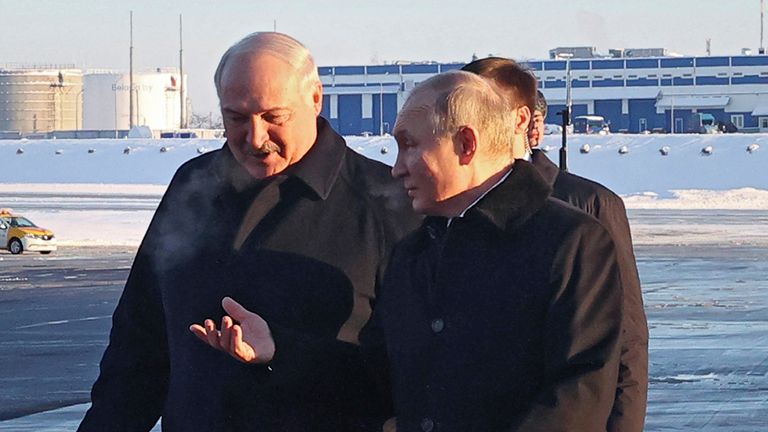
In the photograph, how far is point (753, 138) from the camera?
6538cm

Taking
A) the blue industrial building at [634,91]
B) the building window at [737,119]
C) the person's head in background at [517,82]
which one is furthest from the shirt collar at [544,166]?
the building window at [737,119]

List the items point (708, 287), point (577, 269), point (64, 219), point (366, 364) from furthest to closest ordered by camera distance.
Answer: point (64, 219) < point (708, 287) < point (366, 364) < point (577, 269)

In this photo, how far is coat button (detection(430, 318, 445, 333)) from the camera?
3018 millimetres

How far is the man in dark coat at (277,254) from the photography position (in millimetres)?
3375

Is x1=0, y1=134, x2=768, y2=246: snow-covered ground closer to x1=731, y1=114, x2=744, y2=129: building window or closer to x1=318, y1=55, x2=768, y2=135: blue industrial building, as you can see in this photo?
x1=318, y1=55, x2=768, y2=135: blue industrial building

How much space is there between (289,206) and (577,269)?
2.64ft

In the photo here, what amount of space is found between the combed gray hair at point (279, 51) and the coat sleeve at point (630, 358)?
0.75 m

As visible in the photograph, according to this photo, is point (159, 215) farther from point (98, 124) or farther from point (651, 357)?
point (98, 124)

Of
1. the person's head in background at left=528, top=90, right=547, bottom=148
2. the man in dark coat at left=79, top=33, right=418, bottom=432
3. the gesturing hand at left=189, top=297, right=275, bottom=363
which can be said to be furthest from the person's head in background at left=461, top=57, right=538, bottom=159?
the gesturing hand at left=189, top=297, right=275, bottom=363

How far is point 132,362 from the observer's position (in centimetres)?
371

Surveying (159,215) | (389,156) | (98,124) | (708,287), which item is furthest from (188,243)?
(98,124)

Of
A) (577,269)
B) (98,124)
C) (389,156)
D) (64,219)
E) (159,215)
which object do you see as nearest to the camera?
(577,269)

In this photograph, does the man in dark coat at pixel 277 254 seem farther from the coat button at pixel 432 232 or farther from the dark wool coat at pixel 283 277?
the coat button at pixel 432 232

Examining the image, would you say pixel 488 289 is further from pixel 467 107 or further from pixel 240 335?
pixel 240 335
